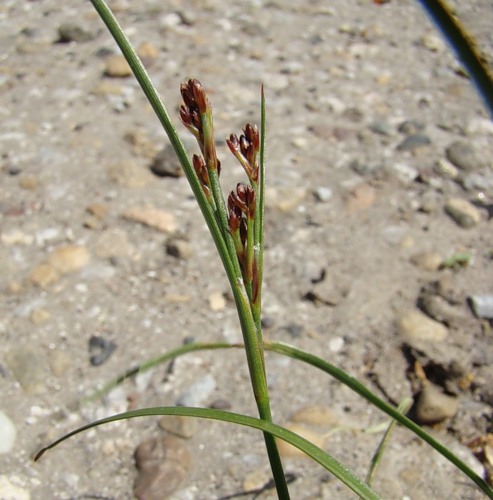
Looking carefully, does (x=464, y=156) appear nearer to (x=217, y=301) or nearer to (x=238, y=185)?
(x=217, y=301)

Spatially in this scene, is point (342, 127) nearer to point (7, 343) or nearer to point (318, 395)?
point (318, 395)

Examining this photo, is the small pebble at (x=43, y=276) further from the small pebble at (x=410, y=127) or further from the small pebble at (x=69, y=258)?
the small pebble at (x=410, y=127)

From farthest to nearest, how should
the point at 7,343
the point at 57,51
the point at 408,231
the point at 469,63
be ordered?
1. the point at 57,51
2. the point at 408,231
3. the point at 7,343
4. the point at 469,63

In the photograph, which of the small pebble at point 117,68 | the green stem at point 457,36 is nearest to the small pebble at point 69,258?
the small pebble at point 117,68

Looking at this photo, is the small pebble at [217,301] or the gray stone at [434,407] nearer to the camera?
the gray stone at [434,407]

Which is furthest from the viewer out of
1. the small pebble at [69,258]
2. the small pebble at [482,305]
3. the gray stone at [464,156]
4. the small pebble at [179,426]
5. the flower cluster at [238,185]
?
the gray stone at [464,156]

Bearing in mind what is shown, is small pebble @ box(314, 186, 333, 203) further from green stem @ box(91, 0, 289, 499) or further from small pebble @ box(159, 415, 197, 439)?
green stem @ box(91, 0, 289, 499)

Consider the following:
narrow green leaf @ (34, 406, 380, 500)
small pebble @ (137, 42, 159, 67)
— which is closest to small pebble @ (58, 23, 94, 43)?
small pebble @ (137, 42, 159, 67)

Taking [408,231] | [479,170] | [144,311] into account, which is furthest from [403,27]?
[144,311]
